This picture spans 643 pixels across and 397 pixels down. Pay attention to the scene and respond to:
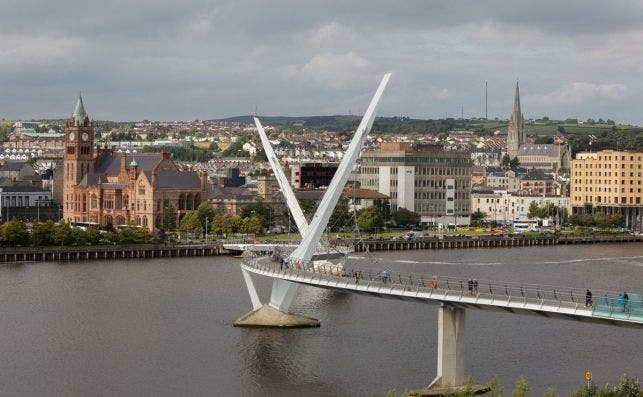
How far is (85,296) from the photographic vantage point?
61344mm

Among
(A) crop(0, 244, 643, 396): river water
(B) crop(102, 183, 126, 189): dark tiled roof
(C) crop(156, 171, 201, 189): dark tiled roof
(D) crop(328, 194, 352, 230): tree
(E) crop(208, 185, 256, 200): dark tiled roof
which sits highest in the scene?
(C) crop(156, 171, 201, 189): dark tiled roof

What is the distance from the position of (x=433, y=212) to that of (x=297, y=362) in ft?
257

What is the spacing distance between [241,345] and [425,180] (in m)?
74.7

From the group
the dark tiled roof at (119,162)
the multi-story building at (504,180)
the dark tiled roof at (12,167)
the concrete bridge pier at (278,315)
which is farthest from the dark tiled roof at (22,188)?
the concrete bridge pier at (278,315)

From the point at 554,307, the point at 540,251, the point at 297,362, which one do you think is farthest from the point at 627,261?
the point at 554,307

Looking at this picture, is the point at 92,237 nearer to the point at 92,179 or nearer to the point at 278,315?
the point at 92,179

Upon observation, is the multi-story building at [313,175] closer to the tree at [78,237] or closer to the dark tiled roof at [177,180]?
the dark tiled roof at [177,180]

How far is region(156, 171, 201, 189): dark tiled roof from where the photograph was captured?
105 m

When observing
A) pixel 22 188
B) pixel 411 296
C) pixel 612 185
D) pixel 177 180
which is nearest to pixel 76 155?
pixel 177 180

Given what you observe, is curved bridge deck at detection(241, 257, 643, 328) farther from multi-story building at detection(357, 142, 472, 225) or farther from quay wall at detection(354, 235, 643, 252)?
multi-story building at detection(357, 142, 472, 225)

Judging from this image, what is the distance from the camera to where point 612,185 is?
427 ft

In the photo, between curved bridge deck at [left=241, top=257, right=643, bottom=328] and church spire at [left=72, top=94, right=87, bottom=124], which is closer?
curved bridge deck at [left=241, top=257, right=643, bottom=328]

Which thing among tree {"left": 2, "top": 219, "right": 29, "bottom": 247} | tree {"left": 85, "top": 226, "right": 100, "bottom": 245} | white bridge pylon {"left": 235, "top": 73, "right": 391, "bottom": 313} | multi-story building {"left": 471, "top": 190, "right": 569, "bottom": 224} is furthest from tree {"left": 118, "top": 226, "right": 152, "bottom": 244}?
multi-story building {"left": 471, "top": 190, "right": 569, "bottom": 224}

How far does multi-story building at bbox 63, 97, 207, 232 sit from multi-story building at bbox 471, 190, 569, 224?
121ft
